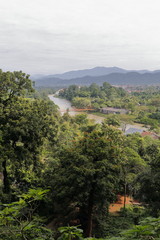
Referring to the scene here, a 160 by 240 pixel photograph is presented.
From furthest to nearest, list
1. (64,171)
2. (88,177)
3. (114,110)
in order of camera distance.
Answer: (114,110) → (64,171) → (88,177)

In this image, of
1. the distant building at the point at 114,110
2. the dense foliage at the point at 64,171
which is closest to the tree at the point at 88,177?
the dense foliage at the point at 64,171

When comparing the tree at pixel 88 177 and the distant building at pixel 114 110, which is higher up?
the distant building at pixel 114 110

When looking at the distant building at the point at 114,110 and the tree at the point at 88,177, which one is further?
the distant building at the point at 114,110

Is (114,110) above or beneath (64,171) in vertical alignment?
above

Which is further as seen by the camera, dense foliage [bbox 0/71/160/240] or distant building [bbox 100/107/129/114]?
distant building [bbox 100/107/129/114]

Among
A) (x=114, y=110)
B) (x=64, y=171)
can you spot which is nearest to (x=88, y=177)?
(x=64, y=171)

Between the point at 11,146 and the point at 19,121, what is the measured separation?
3.08ft

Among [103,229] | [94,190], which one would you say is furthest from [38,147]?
[103,229]

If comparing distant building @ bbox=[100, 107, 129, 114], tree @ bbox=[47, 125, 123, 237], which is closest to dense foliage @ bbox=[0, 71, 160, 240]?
tree @ bbox=[47, 125, 123, 237]

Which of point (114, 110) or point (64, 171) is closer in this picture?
point (64, 171)

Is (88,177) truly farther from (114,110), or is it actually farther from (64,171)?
(114,110)

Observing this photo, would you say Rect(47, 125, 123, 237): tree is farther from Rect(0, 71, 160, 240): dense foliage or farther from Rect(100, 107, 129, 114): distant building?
Rect(100, 107, 129, 114): distant building

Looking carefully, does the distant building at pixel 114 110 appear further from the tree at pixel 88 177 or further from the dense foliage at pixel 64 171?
the tree at pixel 88 177

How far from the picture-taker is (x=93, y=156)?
24.3 feet
